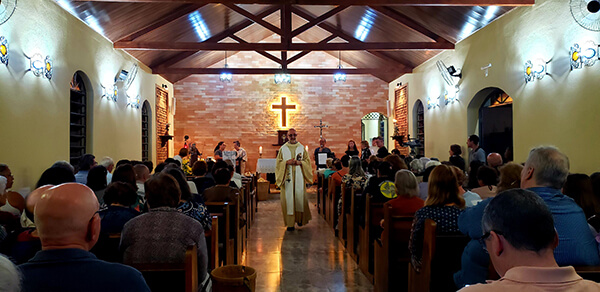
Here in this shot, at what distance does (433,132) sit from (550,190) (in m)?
8.55

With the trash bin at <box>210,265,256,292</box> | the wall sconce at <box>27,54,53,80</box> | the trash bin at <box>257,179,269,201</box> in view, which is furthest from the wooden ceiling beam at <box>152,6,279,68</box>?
the trash bin at <box>210,265,256,292</box>

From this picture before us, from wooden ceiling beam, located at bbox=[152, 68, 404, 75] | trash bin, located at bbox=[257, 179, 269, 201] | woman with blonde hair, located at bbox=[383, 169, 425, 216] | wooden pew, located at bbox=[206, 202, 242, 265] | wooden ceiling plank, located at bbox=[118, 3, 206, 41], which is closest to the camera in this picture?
woman with blonde hair, located at bbox=[383, 169, 425, 216]

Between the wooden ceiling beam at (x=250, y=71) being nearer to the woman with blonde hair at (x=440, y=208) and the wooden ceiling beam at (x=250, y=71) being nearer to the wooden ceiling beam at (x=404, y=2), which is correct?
the wooden ceiling beam at (x=404, y=2)

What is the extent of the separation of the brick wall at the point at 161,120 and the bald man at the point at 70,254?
11045 mm

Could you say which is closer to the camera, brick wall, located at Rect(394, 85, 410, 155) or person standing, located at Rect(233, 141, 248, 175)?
person standing, located at Rect(233, 141, 248, 175)

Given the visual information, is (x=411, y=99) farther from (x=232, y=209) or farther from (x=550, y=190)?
(x=550, y=190)

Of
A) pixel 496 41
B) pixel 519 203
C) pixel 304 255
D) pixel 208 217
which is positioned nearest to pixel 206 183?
pixel 304 255

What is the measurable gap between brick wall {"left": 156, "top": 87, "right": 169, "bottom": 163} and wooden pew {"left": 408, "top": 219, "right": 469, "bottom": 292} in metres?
10.6

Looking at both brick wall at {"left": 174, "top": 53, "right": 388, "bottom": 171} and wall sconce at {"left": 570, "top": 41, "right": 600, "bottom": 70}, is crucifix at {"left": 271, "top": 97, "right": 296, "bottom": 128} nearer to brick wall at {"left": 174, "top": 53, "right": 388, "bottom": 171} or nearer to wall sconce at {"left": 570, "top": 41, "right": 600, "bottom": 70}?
brick wall at {"left": 174, "top": 53, "right": 388, "bottom": 171}

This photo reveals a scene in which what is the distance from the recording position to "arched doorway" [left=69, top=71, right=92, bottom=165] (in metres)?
7.34

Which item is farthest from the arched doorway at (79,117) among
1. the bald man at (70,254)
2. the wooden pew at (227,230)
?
the bald man at (70,254)

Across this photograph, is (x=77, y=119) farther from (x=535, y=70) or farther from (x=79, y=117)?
(x=535, y=70)

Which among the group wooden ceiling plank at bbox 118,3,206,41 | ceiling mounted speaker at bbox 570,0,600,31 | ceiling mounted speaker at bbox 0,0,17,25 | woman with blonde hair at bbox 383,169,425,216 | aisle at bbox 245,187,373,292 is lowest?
aisle at bbox 245,187,373,292

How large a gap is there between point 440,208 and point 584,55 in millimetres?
3852
